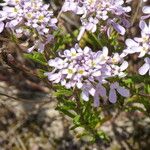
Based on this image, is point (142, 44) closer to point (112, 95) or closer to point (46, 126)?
point (112, 95)

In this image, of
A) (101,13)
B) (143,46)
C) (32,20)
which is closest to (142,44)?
(143,46)

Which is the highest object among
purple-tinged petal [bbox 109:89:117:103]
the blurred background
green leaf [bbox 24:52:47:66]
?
green leaf [bbox 24:52:47:66]

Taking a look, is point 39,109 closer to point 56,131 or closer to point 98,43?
point 56,131

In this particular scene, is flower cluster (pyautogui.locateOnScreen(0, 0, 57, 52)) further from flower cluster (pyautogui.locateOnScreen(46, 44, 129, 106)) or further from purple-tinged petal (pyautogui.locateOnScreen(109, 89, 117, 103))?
purple-tinged petal (pyautogui.locateOnScreen(109, 89, 117, 103))

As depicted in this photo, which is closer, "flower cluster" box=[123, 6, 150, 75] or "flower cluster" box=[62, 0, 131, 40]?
"flower cluster" box=[123, 6, 150, 75]

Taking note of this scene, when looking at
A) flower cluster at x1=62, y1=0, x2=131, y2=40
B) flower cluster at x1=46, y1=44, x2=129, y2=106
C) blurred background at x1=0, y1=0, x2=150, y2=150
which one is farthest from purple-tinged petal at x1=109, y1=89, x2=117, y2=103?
blurred background at x1=0, y1=0, x2=150, y2=150

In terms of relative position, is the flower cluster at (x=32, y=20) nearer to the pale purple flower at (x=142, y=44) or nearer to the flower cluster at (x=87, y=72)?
the flower cluster at (x=87, y=72)

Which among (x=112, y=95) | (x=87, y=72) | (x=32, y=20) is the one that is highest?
(x=32, y=20)
